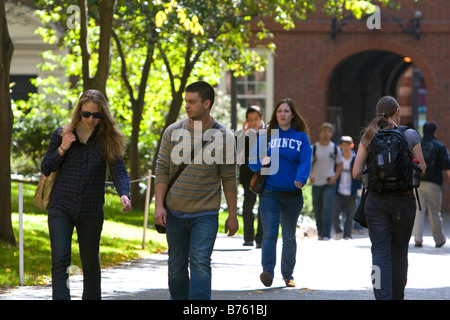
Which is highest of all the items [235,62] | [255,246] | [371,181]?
[235,62]

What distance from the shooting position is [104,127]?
734cm

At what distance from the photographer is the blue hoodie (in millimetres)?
9680

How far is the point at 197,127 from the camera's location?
23.4 ft

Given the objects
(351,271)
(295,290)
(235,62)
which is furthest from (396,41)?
(295,290)

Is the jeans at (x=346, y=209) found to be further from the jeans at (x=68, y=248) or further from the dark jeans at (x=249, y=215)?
the jeans at (x=68, y=248)

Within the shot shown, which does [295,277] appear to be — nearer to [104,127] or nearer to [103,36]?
[104,127]

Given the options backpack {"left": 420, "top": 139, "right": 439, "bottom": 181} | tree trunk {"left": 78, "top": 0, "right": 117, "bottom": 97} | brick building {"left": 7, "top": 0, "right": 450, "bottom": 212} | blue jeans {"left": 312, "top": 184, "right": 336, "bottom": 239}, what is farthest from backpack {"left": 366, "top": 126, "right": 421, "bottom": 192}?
brick building {"left": 7, "top": 0, "right": 450, "bottom": 212}

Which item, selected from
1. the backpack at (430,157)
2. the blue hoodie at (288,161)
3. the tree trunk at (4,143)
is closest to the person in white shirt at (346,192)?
the backpack at (430,157)

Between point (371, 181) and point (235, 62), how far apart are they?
13.0 meters

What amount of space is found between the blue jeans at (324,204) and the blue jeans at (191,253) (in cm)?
922

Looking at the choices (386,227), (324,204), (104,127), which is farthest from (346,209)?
(104,127)

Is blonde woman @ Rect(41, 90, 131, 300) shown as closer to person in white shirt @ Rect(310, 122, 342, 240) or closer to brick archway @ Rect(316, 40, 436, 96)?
person in white shirt @ Rect(310, 122, 342, 240)

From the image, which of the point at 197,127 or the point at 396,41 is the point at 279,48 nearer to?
the point at 396,41

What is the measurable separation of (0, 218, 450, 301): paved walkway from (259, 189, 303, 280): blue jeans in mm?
257
